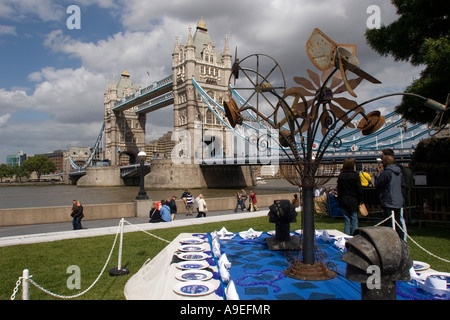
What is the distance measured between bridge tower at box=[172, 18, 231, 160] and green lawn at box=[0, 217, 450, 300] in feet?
154

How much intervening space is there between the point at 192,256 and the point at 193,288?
1.24 m

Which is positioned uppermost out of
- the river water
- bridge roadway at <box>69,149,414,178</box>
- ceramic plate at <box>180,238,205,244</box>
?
bridge roadway at <box>69,149,414,178</box>

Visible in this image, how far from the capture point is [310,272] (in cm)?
409

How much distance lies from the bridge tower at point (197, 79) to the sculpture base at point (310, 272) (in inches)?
1984

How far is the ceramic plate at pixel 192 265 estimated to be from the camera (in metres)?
4.38

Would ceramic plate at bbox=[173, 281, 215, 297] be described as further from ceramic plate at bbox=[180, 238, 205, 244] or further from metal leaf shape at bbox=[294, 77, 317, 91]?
metal leaf shape at bbox=[294, 77, 317, 91]

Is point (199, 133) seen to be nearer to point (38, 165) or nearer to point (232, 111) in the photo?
point (232, 111)

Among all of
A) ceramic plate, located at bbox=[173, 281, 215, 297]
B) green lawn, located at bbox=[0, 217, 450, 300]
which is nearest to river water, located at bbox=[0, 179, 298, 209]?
green lawn, located at bbox=[0, 217, 450, 300]

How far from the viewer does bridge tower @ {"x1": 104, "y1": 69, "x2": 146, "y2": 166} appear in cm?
8194

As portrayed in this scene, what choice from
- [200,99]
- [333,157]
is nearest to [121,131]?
[200,99]

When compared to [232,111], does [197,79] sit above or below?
above
